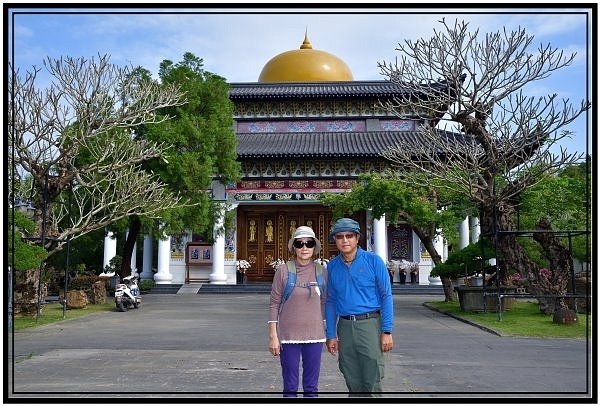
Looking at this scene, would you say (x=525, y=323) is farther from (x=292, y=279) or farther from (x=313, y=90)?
(x=313, y=90)

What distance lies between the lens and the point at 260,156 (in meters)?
26.1

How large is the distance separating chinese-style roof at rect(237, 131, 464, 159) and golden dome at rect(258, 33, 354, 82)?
17.2 ft

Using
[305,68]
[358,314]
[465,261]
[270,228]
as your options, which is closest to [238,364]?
[358,314]

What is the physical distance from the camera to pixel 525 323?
12062 mm

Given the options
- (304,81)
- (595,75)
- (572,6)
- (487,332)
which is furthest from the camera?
(304,81)

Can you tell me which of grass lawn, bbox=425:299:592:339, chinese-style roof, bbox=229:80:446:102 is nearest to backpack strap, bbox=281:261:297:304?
grass lawn, bbox=425:299:592:339

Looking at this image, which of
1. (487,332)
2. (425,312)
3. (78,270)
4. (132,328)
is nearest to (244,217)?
(78,270)

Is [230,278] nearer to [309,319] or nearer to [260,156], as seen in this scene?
[260,156]

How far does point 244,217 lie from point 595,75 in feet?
80.3

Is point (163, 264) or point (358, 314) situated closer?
point (358, 314)

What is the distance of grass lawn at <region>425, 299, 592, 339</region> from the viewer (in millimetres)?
10562

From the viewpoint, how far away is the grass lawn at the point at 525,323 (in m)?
10.6

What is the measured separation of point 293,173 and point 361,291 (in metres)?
22.8

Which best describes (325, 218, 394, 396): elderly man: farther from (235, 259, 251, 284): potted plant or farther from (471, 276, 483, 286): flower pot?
(235, 259, 251, 284): potted plant
